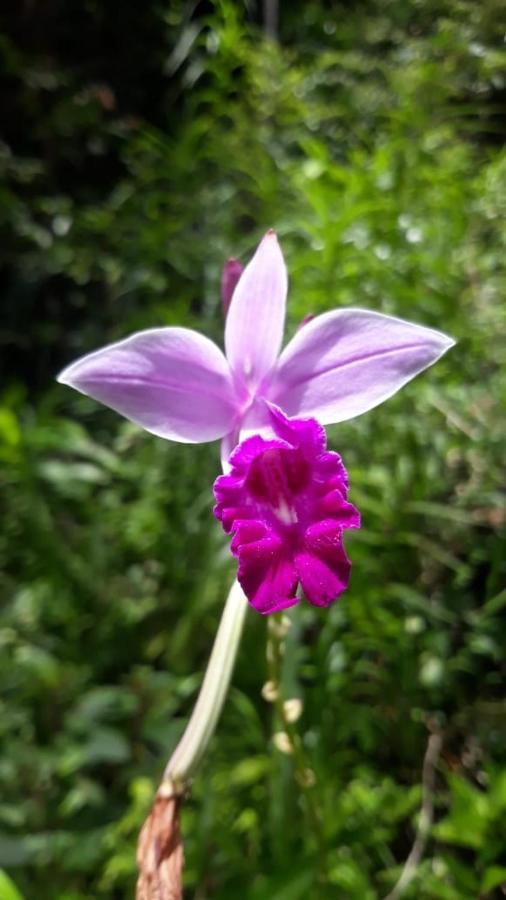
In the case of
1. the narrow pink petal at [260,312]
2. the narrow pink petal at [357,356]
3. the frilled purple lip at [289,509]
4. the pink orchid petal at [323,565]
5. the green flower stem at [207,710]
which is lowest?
the green flower stem at [207,710]

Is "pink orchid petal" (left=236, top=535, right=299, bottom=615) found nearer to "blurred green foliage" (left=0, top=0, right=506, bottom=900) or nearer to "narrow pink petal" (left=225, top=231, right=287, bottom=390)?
"narrow pink petal" (left=225, top=231, right=287, bottom=390)

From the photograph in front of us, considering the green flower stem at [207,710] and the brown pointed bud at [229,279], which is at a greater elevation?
the brown pointed bud at [229,279]

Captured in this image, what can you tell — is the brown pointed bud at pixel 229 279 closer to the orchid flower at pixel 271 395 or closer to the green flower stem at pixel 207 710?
the orchid flower at pixel 271 395

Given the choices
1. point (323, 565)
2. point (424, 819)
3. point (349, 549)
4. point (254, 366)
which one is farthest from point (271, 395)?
point (424, 819)

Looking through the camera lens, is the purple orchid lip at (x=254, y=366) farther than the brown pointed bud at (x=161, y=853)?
Yes

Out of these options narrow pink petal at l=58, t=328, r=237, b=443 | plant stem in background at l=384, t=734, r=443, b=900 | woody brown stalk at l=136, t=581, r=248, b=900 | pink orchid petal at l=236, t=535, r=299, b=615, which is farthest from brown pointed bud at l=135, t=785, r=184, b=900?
plant stem in background at l=384, t=734, r=443, b=900

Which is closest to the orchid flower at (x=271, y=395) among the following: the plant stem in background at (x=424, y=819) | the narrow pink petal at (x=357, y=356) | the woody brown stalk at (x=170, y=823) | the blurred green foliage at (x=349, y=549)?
the narrow pink petal at (x=357, y=356)
